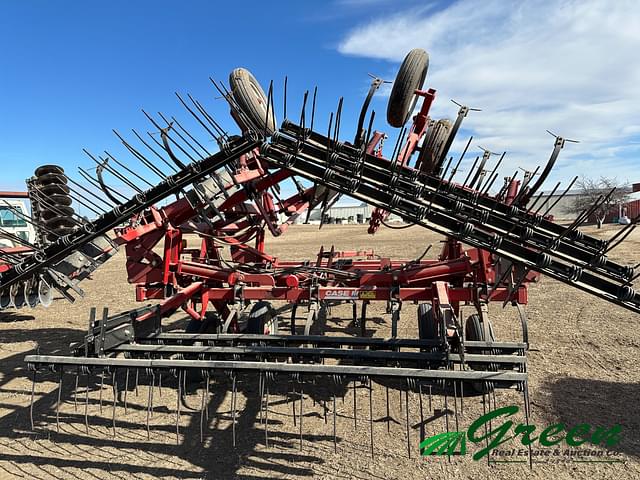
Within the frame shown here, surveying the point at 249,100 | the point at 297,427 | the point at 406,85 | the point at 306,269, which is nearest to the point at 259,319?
the point at 306,269

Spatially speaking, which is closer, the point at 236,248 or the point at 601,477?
the point at 601,477

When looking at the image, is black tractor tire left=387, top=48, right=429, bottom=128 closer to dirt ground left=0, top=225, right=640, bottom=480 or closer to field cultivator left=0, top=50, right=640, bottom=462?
field cultivator left=0, top=50, right=640, bottom=462

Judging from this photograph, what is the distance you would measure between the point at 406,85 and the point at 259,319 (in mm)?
3108

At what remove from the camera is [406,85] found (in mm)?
3889

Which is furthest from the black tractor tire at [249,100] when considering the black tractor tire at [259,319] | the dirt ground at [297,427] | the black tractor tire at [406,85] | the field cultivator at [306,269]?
the dirt ground at [297,427]

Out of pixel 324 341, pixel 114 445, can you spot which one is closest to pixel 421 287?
pixel 324 341

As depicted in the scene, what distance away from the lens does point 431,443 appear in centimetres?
354

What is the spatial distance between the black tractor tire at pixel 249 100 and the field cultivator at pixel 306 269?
15 millimetres

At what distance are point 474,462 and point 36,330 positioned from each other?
25.2 feet

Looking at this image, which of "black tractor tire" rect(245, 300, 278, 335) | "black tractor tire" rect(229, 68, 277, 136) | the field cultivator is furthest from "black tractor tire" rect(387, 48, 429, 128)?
"black tractor tire" rect(245, 300, 278, 335)

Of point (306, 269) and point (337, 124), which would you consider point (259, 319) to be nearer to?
point (306, 269)

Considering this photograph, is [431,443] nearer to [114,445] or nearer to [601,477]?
[601,477]

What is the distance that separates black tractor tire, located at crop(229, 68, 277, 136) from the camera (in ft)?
13.4

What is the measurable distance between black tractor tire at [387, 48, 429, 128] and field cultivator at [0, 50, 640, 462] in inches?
0.6
